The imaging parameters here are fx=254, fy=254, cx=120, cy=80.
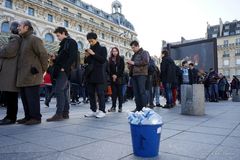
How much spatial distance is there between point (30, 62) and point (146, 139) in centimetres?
304

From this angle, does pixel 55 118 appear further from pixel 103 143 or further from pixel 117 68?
pixel 117 68

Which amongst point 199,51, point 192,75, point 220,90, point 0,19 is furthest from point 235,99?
point 0,19

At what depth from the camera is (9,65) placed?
4.81m

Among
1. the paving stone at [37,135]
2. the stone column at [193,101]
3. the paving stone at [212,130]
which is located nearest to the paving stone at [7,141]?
the paving stone at [37,135]

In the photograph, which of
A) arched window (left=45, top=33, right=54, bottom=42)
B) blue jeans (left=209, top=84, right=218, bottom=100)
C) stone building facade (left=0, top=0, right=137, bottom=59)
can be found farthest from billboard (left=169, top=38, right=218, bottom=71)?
arched window (left=45, top=33, right=54, bottom=42)

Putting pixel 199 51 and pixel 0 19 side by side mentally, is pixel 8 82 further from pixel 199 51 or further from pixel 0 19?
pixel 0 19

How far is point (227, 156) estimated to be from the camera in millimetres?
2604

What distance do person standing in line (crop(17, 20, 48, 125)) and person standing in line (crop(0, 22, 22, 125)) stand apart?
12 cm

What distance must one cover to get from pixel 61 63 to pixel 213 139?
127 inches

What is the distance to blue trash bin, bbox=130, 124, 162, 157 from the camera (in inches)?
99.0

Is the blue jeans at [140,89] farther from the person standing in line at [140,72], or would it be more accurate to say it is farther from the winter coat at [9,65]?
the winter coat at [9,65]

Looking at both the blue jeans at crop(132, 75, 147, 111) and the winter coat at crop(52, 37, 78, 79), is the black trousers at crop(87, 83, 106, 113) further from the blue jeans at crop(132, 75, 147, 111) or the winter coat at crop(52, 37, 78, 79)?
the blue jeans at crop(132, 75, 147, 111)

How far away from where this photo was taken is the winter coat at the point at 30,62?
465 cm

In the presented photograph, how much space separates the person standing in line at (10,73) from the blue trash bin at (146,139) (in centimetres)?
305
